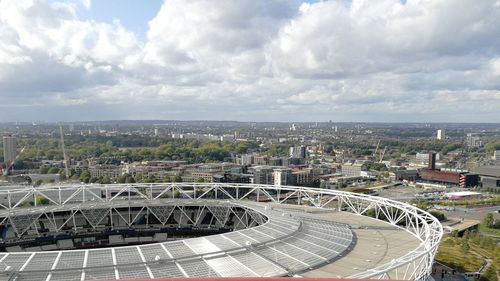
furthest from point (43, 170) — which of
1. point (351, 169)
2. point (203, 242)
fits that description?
point (203, 242)

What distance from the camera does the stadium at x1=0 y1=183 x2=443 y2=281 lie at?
25188mm

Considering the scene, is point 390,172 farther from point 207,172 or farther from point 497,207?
point 207,172

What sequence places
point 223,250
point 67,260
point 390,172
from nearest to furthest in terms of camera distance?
point 67,260
point 223,250
point 390,172

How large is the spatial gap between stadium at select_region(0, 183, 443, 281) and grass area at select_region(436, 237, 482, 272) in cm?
1845

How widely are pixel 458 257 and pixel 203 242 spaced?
4521 centimetres

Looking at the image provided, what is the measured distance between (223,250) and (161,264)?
4160 mm

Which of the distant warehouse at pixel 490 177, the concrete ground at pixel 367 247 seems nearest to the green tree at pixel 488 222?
the concrete ground at pixel 367 247

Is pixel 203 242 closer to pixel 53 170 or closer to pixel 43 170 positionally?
pixel 53 170

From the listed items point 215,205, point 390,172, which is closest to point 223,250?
point 215,205

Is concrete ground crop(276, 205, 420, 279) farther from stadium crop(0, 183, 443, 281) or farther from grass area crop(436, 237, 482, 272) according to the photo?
grass area crop(436, 237, 482, 272)

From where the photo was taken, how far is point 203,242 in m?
30.0

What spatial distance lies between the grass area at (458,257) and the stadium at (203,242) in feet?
60.5

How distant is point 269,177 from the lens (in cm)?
14975

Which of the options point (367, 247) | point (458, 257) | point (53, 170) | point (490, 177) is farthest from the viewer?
point (53, 170)
